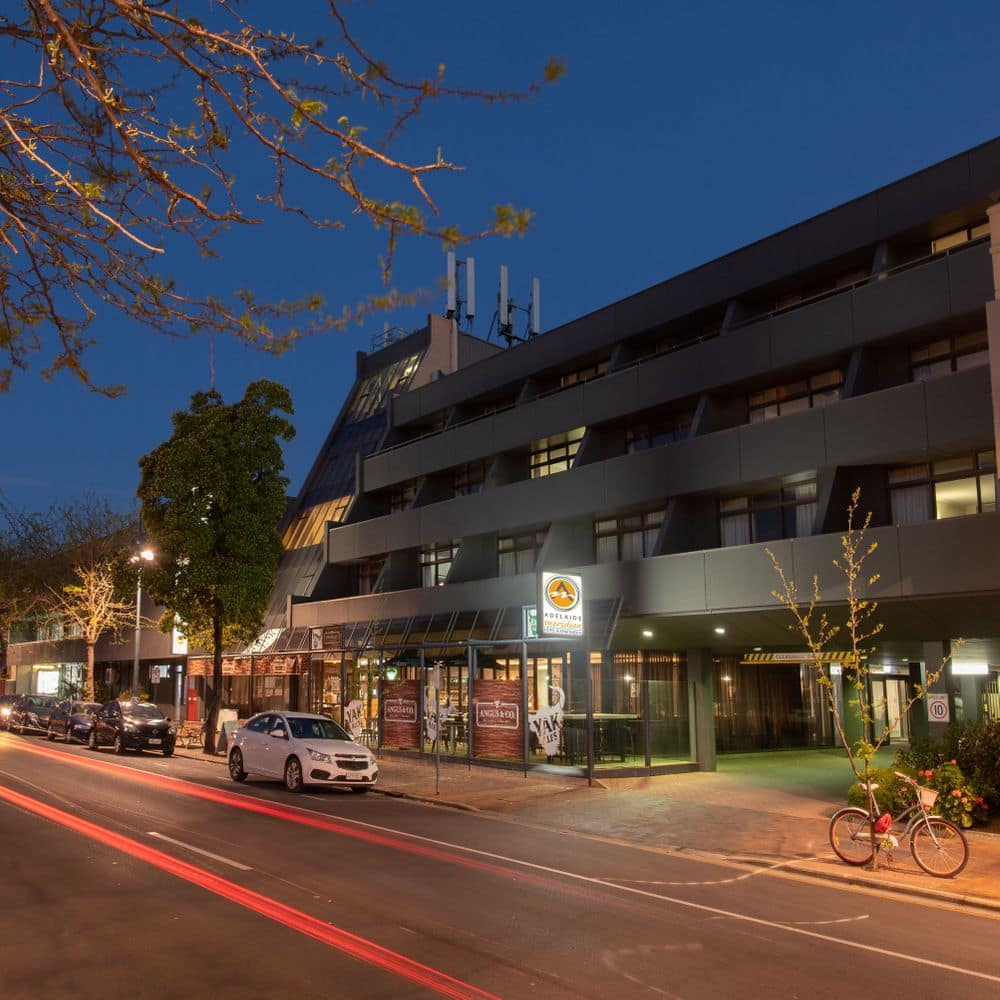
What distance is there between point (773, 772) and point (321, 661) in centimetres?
1778

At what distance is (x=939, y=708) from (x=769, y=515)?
24.3 ft

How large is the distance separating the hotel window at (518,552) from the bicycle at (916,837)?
19.2 metres

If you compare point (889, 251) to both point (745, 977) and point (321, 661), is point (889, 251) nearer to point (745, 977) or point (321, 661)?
point (745, 977)

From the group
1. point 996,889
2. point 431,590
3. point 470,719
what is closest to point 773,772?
point 470,719

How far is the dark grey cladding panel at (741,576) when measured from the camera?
22.7 meters

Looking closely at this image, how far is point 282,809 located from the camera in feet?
60.9

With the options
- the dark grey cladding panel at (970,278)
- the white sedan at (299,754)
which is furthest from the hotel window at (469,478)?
the dark grey cladding panel at (970,278)

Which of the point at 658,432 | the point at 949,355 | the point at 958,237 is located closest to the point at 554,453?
the point at 658,432

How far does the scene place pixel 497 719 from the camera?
87.7 ft

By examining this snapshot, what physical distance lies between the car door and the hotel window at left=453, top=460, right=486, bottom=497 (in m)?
14.1

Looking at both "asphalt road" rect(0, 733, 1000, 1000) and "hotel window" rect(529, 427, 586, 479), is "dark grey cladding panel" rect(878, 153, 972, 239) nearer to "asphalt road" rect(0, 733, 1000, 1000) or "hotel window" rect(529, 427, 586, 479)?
"hotel window" rect(529, 427, 586, 479)

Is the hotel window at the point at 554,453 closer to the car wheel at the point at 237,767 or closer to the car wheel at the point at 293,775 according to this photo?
the car wheel at the point at 237,767

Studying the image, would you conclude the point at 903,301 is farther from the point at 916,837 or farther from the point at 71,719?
the point at 71,719

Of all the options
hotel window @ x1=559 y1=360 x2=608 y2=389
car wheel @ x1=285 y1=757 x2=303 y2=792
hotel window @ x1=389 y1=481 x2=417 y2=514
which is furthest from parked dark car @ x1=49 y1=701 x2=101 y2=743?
hotel window @ x1=559 y1=360 x2=608 y2=389
